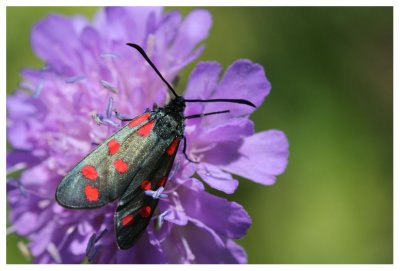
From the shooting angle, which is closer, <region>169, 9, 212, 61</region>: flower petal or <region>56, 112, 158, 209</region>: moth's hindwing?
<region>56, 112, 158, 209</region>: moth's hindwing

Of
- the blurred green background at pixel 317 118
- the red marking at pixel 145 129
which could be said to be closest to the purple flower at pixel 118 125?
the red marking at pixel 145 129

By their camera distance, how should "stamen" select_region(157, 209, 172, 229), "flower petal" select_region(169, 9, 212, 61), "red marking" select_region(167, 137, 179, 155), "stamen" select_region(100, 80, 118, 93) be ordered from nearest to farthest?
"stamen" select_region(157, 209, 172, 229), "red marking" select_region(167, 137, 179, 155), "stamen" select_region(100, 80, 118, 93), "flower petal" select_region(169, 9, 212, 61)

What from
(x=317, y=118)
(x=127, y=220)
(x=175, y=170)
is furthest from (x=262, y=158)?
(x=317, y=118)

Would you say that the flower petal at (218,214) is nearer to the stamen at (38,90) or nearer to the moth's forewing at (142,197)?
the moth's forewing at (142,197)

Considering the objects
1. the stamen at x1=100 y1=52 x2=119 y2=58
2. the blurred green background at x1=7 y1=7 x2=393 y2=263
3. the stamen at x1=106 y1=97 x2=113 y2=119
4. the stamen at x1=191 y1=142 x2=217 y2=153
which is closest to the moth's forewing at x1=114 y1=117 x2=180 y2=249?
the stamen at x1=191 y1=142 x2=217 y2=153

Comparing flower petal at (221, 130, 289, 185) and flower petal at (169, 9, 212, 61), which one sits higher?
flower petal at (169, 9, 212, 61)

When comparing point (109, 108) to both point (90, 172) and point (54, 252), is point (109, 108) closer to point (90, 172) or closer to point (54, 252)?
point (90, 172)

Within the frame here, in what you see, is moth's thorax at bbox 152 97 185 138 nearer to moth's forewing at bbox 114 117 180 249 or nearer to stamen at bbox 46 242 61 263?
moth's forewing at bbox 114 117 180 249
